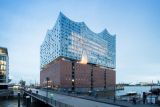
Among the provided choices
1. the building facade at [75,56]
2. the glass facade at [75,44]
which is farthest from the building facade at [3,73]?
the glass facade at [75,44]

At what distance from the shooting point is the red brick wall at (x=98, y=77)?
104775 millimetres

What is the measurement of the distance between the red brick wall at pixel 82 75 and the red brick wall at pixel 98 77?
27.4 ft

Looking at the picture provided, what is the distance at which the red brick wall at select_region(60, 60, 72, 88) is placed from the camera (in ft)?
265

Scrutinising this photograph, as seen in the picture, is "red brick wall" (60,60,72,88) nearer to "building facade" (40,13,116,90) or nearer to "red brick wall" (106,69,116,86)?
"building facade" (40,13,116,90)

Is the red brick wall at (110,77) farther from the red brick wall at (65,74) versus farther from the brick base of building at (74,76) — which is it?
the red brick wall at (65,74)

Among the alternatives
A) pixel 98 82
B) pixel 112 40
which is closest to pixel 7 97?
pixel 98 82

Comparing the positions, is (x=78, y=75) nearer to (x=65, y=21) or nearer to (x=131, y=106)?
(x=65, y=21)

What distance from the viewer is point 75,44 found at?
3674 inches

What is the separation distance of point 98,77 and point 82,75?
21812 mm

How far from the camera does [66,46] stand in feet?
283

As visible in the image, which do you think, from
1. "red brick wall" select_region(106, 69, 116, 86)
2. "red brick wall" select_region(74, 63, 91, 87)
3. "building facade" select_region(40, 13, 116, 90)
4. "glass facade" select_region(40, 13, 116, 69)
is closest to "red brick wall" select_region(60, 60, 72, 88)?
"building facade" select_region(40, 13, 116, 90)

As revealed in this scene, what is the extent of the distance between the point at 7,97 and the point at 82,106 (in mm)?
50918

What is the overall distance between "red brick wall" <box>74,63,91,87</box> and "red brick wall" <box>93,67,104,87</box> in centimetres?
834

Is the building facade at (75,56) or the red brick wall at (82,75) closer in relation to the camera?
the building facade at (75,56)
